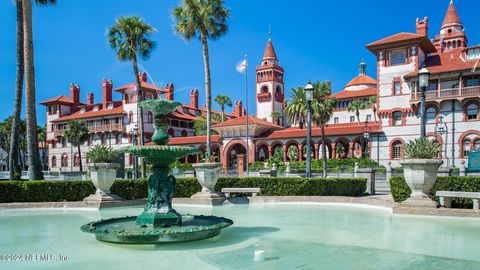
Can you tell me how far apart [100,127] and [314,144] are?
3547cm

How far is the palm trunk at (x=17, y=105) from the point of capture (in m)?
20.6

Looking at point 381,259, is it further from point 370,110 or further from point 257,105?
point 257,105

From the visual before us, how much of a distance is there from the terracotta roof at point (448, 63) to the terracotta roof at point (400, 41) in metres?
1.64

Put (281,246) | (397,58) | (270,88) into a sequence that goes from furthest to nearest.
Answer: (270,88) → (397,58) → (281,246)

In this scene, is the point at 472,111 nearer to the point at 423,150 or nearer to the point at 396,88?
the point at 396,88

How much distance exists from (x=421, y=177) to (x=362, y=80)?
6865 centimetres

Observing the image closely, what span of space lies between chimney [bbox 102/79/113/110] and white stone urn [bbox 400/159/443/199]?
6463 centimetres

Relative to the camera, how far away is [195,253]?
24.7 ft

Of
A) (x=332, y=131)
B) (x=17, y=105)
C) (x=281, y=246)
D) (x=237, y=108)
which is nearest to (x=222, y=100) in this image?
(x=237, y=108)

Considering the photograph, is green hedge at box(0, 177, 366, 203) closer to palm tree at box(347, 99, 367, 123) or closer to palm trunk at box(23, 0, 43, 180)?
palm trunk at box(23, 0, 43, 180)

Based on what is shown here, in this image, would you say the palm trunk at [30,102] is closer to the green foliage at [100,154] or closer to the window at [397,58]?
the green foliage at [100,154]

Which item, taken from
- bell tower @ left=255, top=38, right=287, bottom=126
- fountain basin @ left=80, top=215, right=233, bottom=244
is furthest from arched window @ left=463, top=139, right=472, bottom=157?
bell tower @ left=255, top=38, right=287, bottom=126

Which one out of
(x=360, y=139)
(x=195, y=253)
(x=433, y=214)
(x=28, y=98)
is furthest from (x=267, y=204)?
(x=360, y=139)

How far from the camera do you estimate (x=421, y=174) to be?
1258 cm
